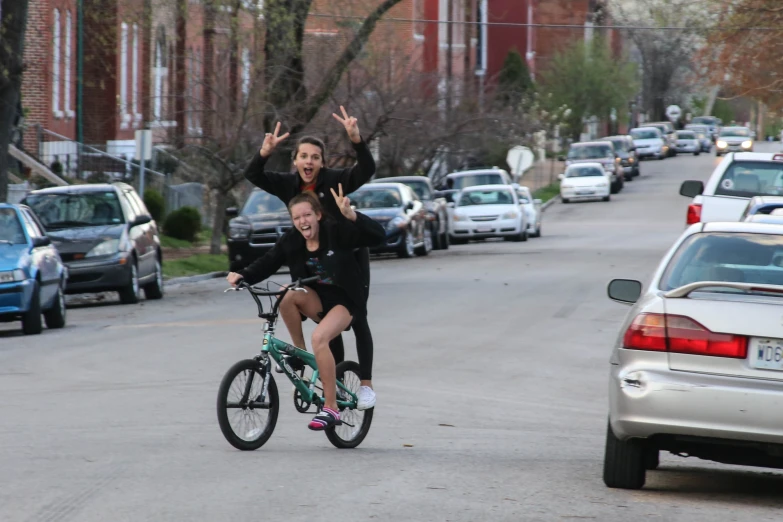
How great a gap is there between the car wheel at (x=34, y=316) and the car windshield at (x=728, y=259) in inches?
410

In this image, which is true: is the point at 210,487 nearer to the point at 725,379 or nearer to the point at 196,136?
the point at 725,379

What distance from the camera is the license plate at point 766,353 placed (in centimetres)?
696

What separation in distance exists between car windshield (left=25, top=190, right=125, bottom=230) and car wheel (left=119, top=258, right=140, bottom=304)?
2.73 feet

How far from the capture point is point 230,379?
8398 mm

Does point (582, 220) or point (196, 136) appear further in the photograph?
point (582, 220)

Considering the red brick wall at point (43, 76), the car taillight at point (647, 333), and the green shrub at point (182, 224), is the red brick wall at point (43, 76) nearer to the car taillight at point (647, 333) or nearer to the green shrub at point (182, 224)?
the green shrub at point (182, 224)

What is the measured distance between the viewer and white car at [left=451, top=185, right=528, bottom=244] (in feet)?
123

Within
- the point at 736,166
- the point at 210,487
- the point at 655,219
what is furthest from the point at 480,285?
the point at 655,219

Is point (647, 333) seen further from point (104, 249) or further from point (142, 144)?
point (142, 144)

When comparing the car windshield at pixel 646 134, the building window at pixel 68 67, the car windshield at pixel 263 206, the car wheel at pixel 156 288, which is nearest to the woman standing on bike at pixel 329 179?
the car wheel at pixel 156 288

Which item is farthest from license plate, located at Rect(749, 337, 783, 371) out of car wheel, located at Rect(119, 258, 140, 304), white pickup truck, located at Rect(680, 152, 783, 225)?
car wheel, located at Rect(119, 258, 140, 304)

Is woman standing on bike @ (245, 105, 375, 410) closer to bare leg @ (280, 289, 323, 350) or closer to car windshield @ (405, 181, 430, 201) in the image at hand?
bare leg @ (280, 289, 323, 350)

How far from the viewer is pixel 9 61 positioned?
2275 centimetres

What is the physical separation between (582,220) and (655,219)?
94.7 inches
